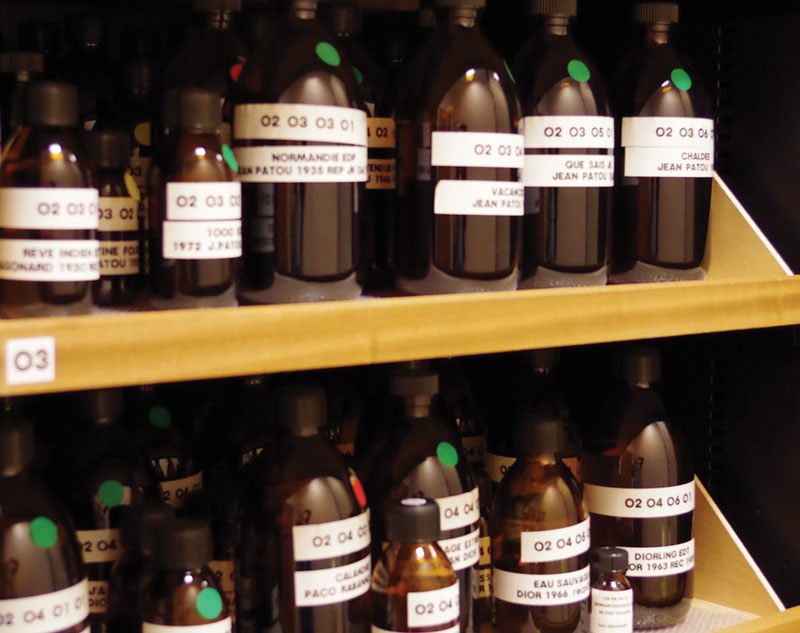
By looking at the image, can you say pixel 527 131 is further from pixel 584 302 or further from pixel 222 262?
pixel 222 262

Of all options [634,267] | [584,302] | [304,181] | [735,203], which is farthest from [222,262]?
[735,203]

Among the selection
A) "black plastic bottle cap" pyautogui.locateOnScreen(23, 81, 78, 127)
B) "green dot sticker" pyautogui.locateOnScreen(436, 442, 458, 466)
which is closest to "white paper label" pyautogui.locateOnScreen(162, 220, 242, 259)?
"black plastic bottle cap" pyautogui.locateOnScreen(23, 81, 78, 127)

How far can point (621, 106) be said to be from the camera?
123 centimetres

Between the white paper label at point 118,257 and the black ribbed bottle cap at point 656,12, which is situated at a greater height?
the black ribbed bottle cap at point 656,12

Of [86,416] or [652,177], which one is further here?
[652,177]

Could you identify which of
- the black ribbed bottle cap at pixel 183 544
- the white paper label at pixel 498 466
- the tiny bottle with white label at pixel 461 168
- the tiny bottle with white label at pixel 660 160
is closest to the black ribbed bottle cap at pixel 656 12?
the tiny bottle with white label at pixel 660 160

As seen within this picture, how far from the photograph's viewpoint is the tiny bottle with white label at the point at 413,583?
100 cm

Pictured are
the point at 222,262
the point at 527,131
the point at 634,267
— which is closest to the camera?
the point at 222,262

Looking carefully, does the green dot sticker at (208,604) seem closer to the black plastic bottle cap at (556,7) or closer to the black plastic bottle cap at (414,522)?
the black plastic bottle cap at (414,522)

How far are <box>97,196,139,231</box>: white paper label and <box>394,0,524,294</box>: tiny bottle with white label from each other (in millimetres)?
271

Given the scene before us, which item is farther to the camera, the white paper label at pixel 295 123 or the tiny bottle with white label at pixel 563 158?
the tiny bottle with white label at pixel 563 158

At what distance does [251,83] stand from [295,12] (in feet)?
0.27

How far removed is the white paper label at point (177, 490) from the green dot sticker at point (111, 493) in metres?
0.10

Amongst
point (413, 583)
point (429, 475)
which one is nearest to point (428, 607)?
point (413, 583)
